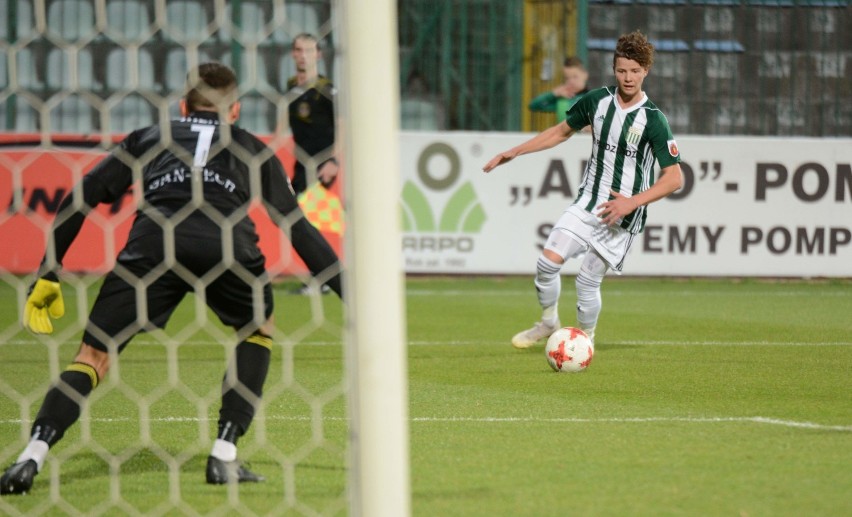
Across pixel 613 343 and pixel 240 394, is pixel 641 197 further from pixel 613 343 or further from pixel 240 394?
pixel 240 394

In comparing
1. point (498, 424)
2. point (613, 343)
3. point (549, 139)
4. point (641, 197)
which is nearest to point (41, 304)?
point (498, 424)

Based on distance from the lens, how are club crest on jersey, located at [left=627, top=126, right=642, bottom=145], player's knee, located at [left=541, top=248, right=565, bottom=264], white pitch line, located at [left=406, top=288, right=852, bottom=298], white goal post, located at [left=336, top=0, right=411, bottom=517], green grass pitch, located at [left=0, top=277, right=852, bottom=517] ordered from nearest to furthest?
white goal post, located at [left=336, top=0, right=411, bottom=517], green grass pitch, located at [left=0, top=277, right=852, bottom=517], club crest on jersey, located at [left=627, top=126, right=642, bottom=145], player's knee, located at [left=541, top=248, right=565, bottom=264], white pitch line, located at [left=406, top=288, right=852, bottom=298]

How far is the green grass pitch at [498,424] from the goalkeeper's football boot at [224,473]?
44 mm

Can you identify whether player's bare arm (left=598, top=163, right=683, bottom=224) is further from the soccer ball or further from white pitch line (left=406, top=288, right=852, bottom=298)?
white pitch line (left=406, top=288, right=852, bottom=298)

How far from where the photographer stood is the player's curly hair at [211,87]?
4.38 m

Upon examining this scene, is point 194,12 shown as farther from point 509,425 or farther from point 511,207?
point 509,425

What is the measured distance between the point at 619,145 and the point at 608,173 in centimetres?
18

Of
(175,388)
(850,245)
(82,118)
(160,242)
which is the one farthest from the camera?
(82,118)

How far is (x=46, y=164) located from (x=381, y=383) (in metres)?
9.95

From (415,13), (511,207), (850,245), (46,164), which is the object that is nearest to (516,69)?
(415,13)

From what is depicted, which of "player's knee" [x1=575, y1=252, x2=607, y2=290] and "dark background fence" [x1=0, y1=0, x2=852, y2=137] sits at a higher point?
"dark background fence" [x1=0, y1=0, x2=852, y2=137]

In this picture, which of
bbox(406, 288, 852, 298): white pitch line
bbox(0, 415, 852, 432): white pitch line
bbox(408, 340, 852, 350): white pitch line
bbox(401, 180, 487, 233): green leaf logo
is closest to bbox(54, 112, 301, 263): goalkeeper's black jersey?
bbox(0, 415, 852, 432): white pitch line

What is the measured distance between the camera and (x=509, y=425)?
5371 mm

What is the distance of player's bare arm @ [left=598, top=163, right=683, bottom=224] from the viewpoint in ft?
23.1
